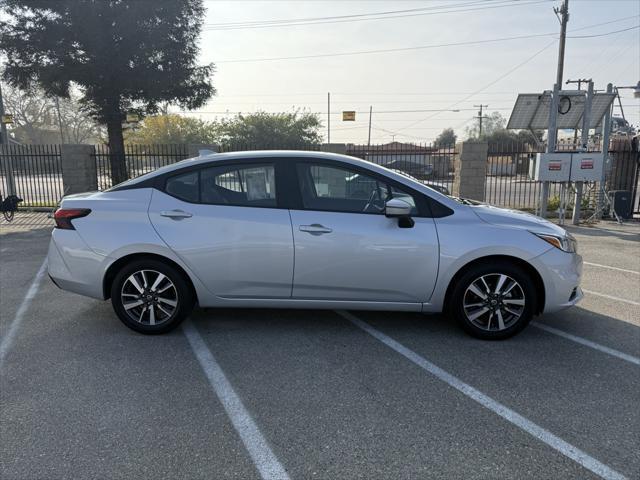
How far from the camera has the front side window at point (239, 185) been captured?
14.0ft

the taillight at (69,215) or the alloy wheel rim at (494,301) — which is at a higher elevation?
the taillight at (69,215)


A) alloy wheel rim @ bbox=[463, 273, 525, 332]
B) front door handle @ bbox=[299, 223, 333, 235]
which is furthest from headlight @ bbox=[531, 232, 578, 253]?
front door handle @ bbox=[299, 223, 333, 235]

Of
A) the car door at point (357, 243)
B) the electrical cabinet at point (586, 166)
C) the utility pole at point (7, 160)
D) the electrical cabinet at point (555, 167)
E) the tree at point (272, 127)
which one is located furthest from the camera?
the tree at point (272, 127)

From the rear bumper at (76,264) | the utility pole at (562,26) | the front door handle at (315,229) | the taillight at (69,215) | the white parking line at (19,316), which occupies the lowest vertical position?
the white parking line at (19,316)

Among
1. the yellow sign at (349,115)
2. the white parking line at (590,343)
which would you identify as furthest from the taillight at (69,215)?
the yellow sign at (349,115)

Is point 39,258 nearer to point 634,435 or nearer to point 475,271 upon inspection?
point 475,271

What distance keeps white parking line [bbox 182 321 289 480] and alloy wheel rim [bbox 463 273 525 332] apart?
6.93ft

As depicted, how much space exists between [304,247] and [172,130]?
46.8 metres

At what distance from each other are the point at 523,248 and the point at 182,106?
45.4 ft

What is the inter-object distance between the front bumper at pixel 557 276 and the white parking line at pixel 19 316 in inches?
176

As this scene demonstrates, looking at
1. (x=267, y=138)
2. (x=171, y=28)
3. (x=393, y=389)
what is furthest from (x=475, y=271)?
(x=267, y=138)

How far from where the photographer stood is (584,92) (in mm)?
10789

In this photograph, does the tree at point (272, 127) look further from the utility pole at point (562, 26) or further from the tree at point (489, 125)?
the tree at point (489, 125)

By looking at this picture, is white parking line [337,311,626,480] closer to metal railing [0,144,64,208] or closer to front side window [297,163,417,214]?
front side window [297,163,417,214]
